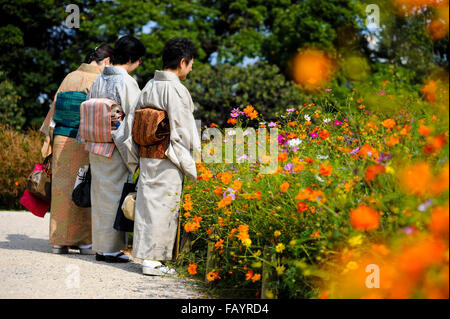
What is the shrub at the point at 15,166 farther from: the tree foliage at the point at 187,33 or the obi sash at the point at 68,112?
the tree foliage at the point at 187,33

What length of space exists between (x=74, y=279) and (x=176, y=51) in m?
1.85

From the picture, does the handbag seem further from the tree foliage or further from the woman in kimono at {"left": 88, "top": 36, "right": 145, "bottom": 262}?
the tree foliage

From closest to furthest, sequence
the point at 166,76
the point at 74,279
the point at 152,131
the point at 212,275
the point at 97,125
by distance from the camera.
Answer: the point at 212,275 → the point at 74,279 → the point at 152,131 → the point at 166,76 → the point at 97,125

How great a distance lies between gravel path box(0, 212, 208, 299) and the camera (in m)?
2.96

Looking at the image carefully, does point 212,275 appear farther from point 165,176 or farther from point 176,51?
point 176,51

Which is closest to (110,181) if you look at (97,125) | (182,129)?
(97,125)

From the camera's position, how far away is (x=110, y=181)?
168 inches

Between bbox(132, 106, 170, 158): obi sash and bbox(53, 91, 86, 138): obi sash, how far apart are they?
1.04 meters

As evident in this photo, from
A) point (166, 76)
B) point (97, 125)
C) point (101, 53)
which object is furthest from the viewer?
point (101, 53)

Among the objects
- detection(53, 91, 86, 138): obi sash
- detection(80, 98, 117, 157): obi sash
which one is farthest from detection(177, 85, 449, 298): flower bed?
detection(53, 91, 86, 138): obi sash

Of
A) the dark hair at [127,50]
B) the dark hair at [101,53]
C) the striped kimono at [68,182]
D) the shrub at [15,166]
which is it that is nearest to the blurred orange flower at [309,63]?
the shrub at [15,166]

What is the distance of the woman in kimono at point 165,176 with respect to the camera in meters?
3.71
